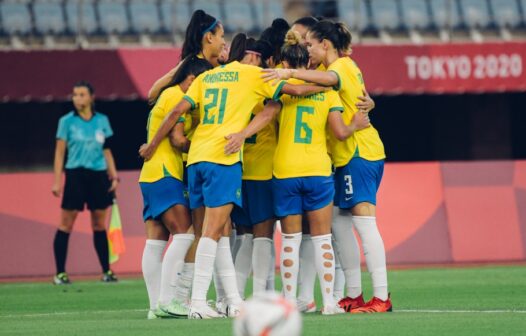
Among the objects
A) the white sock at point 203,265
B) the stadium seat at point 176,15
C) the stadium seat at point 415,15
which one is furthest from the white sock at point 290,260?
the stadium seat at point 415,15

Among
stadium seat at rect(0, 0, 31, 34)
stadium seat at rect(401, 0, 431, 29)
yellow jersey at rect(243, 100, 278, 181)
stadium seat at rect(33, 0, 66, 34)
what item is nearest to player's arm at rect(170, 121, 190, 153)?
yellow jersey at rect(243, 100, 278, 181)

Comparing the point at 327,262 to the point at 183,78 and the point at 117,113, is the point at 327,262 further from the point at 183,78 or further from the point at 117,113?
the point at 117,113

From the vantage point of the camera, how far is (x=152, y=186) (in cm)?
1024

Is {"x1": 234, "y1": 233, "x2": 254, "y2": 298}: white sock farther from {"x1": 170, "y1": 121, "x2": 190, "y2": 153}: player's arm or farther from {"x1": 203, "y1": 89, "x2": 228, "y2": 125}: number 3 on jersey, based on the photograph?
{"x1": 203, "y1": 89, "x2": 228, "y2": 125}: number 3 on jersey

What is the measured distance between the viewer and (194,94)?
9930 millimetres

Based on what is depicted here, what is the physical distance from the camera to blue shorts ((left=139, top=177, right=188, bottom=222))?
10203 millimetres

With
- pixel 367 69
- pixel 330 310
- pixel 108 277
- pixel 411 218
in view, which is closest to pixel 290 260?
pixel 330 310

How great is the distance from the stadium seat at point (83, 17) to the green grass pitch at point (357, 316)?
9271mm

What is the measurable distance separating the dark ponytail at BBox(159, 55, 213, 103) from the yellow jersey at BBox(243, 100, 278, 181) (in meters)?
0.67

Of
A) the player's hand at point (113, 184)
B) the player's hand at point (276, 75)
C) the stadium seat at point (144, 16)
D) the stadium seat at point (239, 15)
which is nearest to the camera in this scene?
the player's hand at point (276, 75)

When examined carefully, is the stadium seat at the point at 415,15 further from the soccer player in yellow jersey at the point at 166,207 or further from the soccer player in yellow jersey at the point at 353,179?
the soccer player in yellow jersey at the point at 166,207

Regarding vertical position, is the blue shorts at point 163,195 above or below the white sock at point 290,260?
above

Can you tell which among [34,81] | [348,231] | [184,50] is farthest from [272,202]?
[34,81]

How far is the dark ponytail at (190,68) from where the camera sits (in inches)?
404
